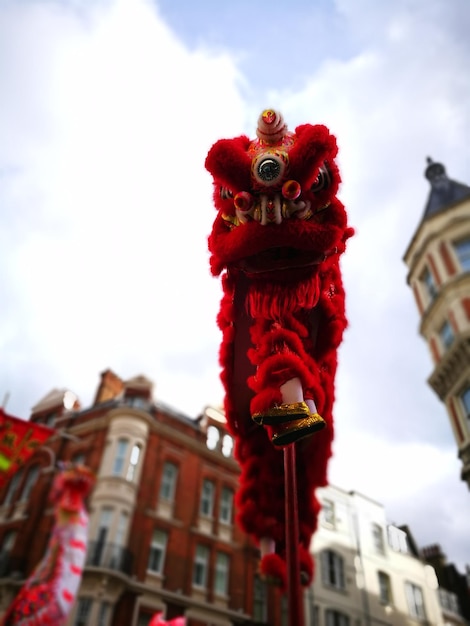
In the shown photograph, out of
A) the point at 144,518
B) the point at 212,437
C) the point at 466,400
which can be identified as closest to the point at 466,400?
the point at 466,400

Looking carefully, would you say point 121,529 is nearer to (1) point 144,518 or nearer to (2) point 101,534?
(2) point 101,534

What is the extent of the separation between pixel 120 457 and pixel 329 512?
12.4m

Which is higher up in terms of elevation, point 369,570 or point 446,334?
point 446,334

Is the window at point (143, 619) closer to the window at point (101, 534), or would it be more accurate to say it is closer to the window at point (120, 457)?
the window at point (101, 534)

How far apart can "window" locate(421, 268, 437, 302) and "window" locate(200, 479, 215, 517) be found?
11539 millimetres

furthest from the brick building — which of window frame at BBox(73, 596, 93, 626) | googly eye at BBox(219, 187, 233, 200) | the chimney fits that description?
googly eye at BBox(219, 187, 233, 200)

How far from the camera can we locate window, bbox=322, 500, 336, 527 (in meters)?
6.51

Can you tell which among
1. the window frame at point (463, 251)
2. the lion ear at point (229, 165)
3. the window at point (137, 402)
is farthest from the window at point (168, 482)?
the lion ear at point (229, 165)

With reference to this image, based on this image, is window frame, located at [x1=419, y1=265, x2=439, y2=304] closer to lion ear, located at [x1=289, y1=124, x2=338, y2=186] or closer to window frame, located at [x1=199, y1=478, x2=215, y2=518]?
window frame, located at [x1=199, y1=478, x2=215, y2=518]

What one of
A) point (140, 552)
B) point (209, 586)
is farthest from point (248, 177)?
point (209, 586)

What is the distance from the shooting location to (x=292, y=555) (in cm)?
248

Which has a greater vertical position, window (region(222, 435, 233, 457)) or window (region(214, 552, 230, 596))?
window (region(222, 435, 233, 457))

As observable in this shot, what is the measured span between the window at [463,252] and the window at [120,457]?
13.6 m

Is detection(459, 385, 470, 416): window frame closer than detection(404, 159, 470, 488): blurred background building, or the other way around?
detection(459, 385, 470, 416): window frame
